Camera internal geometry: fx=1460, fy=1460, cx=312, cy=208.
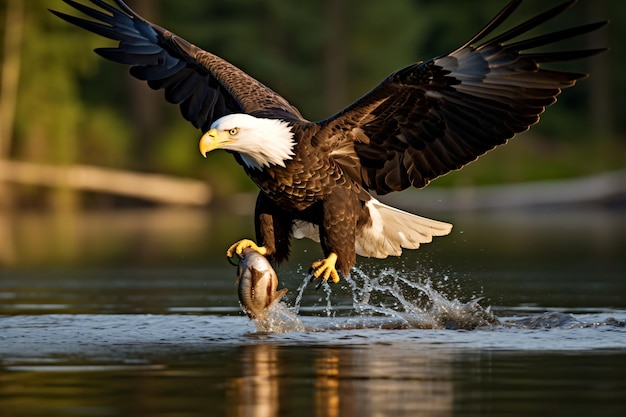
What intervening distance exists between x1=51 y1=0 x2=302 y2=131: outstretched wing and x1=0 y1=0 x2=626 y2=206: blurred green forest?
14.7 metres

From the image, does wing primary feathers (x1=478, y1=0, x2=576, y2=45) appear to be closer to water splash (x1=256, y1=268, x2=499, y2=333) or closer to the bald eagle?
the bald eagle

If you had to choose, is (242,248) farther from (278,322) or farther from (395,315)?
(395,315)

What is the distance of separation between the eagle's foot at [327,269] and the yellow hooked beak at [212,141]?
2.88 feet

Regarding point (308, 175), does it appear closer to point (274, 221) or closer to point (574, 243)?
point (274, 221)

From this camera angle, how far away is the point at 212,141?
24.2ft

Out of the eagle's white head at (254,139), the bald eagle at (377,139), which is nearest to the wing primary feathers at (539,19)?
the bald eagle at (377,139)

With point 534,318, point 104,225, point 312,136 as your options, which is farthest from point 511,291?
point 104,225

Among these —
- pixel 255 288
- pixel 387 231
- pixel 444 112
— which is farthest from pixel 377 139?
pixel 255 288

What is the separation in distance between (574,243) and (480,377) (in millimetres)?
9215

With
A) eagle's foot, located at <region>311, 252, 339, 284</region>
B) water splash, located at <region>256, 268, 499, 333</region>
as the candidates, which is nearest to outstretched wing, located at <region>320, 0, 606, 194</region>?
eagle's foot, located at <region>311, 252, 339, 284</region>

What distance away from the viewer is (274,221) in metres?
8.09

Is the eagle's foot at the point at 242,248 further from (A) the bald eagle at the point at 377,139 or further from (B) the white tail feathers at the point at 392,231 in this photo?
(B) the white tail feathers at the point at 392,231

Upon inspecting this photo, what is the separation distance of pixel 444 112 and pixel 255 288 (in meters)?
1.52

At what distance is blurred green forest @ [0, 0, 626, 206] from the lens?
2480 centimetres
